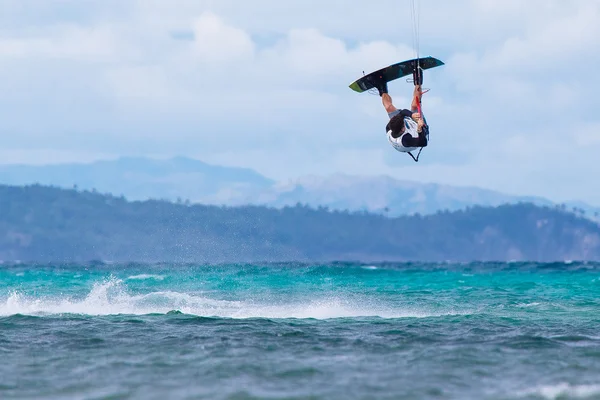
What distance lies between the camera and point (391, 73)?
22672 mm

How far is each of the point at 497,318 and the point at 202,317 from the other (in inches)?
365

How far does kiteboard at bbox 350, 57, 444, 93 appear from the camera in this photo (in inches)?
877

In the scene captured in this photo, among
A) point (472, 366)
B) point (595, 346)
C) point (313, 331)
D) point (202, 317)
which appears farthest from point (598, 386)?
point (202, 317)

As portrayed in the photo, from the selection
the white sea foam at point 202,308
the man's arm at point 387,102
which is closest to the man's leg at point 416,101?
the man's arm at point 387,102

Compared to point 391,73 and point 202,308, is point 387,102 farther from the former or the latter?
point 202,308

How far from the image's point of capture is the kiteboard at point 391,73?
22266 mm

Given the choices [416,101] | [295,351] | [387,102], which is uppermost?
[387,102]

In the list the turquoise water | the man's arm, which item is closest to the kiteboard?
the man's arm

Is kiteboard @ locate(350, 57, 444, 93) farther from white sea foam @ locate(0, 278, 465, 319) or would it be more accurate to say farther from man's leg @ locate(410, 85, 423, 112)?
white sea foam @ locate(0, 278, 465, 319)

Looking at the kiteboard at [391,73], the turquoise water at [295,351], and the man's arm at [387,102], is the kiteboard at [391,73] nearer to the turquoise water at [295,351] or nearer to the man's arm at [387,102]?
the man's arm at [387,102]

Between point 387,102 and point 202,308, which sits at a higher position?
point 387,102

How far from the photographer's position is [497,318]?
1112 inches

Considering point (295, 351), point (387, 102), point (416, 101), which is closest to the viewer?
point (295, 351)

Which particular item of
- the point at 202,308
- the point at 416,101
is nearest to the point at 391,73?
the point at 416,101
